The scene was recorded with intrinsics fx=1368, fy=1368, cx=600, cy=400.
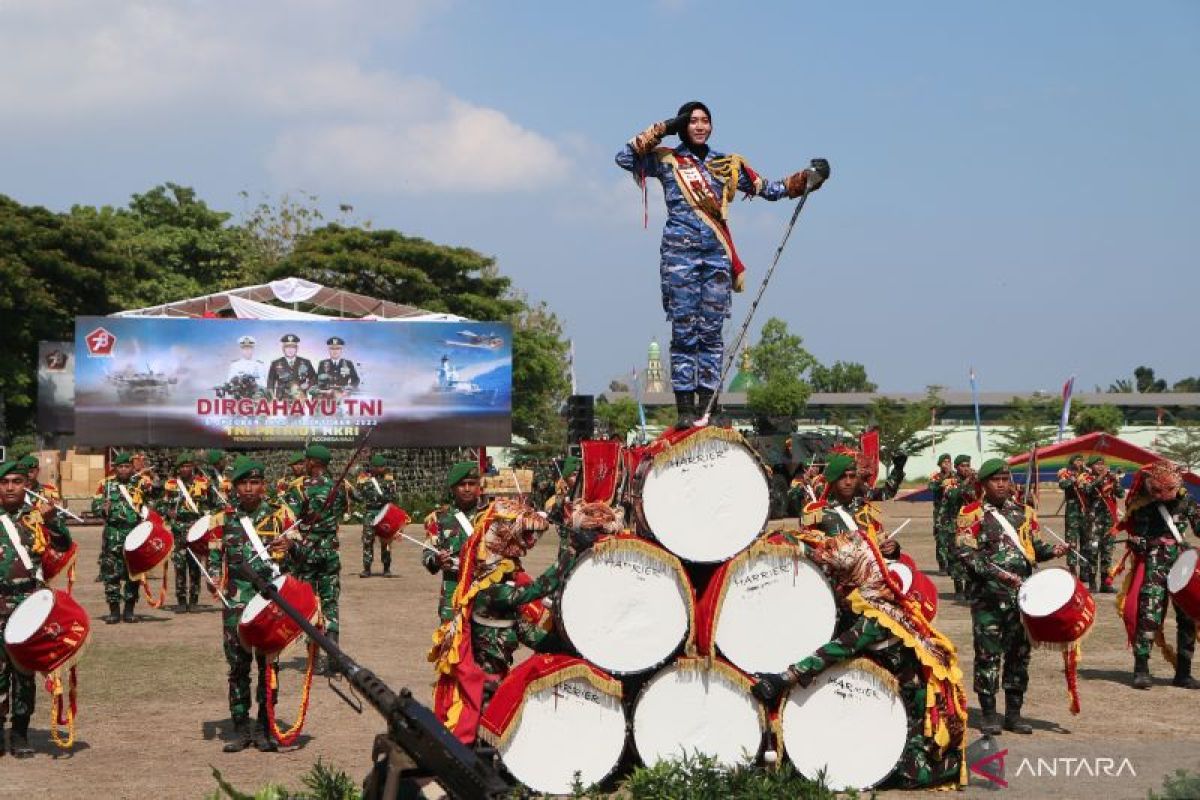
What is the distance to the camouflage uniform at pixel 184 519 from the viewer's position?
1869cm

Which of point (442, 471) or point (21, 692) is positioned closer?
point (21, 692)

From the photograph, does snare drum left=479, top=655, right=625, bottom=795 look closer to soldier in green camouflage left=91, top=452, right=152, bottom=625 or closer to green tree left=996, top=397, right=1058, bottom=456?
soldier in green camouflage left=91, top=452, right=152, bottom=625

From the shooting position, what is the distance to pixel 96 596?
20797 mm

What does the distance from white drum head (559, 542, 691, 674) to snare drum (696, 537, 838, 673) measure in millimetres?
206

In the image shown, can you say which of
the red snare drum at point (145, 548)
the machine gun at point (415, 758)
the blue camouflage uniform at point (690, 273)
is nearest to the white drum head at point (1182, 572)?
the blue camouflage uniform at point (690, 273)

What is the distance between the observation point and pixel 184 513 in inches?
738

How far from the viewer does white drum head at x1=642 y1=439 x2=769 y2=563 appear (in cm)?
796

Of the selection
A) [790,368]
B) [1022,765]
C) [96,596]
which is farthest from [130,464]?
[790,368]

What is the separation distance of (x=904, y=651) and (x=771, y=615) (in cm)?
92

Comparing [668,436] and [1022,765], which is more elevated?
[668,436]

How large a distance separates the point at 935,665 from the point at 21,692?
641cm

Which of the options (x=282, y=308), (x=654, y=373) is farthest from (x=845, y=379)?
(x=282, y=308)

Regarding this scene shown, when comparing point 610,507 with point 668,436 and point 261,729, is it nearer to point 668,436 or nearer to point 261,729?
point 668,436

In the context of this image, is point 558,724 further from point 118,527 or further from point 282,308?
point 282,308
